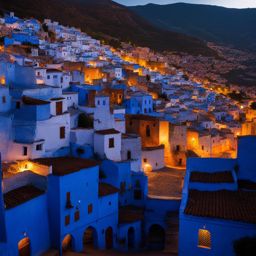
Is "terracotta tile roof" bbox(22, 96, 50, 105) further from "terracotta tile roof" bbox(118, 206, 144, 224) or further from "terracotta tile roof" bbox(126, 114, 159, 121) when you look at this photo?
"terracotta tile roof" bbox(126, 114, 159, 121)

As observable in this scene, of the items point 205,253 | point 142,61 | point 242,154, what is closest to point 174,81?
point 142,61

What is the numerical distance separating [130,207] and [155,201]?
173 cm

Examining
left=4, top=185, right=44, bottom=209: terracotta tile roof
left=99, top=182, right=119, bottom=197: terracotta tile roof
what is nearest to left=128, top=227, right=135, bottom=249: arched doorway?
left=99, top=182, right=119, bottom=197: terracotta tile roof

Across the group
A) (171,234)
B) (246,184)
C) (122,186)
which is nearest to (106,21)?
(122,186)

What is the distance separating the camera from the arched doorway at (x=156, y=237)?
23616 millimetres

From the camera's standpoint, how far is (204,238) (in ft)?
50.5

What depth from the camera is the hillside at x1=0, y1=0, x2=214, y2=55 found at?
96.2m

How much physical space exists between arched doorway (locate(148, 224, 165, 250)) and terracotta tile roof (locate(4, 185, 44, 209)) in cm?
771

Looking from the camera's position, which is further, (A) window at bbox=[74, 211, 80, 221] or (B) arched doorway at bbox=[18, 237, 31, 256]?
(A) window at bbox=[74, 211, 80, 221]

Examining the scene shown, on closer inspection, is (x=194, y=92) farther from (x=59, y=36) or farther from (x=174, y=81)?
(x=59, y=36)

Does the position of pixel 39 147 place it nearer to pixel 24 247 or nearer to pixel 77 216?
pixel 77 216

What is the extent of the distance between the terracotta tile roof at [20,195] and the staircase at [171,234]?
6880 millimetres

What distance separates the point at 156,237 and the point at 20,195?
9.40 m

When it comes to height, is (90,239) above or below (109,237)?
below
